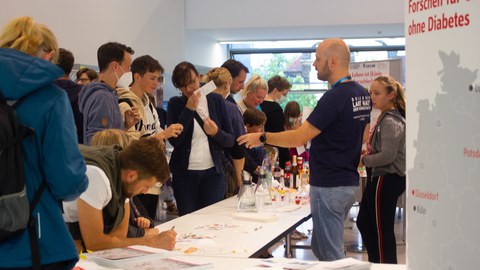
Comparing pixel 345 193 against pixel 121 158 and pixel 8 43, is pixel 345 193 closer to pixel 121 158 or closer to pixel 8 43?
pixel 121 158

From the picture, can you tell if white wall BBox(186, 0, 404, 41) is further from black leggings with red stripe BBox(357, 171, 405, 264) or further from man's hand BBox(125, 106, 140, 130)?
man's hand BBox(125, 106, 140, 130)

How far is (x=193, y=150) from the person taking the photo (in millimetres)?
4629

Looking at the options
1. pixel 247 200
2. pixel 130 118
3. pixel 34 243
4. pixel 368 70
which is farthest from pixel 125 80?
Result: pixel 368 70

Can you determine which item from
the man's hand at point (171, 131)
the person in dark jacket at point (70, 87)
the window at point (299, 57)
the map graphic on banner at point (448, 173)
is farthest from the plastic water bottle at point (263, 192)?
the window at point (299, 57)

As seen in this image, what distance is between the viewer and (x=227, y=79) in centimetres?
497

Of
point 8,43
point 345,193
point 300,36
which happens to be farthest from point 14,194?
point 300,36

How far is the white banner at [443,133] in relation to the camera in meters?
1.62

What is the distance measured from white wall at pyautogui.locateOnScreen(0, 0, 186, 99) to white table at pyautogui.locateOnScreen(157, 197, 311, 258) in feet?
8.69

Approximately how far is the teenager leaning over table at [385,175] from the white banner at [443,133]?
2.80m

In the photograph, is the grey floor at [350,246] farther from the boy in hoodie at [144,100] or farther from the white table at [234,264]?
the white table at [234,264]

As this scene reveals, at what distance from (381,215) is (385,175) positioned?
0.94 ft

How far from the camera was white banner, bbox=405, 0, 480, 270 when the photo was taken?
162cm

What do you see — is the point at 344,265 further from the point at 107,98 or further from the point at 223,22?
the point at 223,22

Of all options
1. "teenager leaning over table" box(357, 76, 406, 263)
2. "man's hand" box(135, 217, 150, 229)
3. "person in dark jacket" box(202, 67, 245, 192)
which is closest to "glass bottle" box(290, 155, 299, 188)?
"person in dark jacket" box(202, 67, 245, 192)
